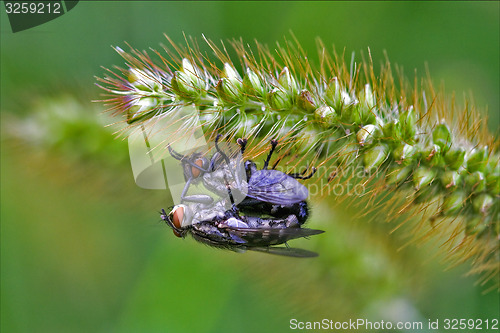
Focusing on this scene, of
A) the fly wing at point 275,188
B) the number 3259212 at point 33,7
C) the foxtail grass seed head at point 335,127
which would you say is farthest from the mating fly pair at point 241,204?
the number 3259212 at point 33,7

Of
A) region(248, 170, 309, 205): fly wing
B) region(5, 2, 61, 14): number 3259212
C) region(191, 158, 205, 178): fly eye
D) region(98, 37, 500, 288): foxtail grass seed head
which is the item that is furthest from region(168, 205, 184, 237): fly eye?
region(5, 2, 61, 14): number 3259212

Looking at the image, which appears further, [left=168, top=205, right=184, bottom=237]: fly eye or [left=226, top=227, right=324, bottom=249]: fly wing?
[left=168, top=205, right=184, bottom=237]: fly eye

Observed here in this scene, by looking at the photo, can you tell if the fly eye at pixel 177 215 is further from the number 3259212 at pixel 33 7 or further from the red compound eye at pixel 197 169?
the number 3259212 at pixel 33 7

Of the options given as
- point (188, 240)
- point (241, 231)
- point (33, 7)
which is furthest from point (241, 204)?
point (33, 7)

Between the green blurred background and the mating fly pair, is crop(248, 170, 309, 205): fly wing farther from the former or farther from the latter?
the green blurred background

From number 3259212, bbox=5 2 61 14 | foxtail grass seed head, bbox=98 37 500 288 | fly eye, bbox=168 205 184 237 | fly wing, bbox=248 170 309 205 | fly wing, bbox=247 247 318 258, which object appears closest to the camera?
foxtail grass seed head, bbox=98 37 500 288
